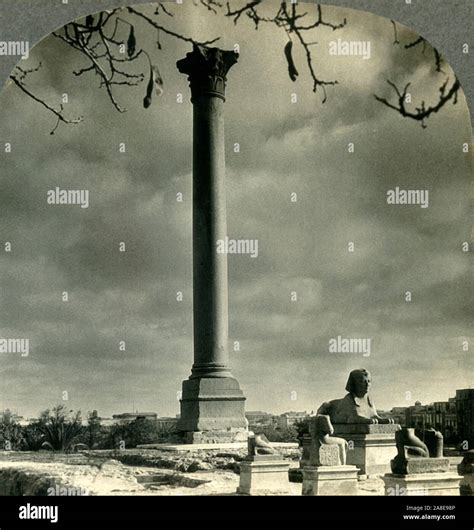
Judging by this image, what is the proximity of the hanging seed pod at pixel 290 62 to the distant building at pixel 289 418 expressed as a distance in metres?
3.12

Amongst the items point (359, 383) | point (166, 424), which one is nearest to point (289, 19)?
point (359, 383)

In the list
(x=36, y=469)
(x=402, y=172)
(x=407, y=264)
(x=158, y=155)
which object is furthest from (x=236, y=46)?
(x=36, y=469)

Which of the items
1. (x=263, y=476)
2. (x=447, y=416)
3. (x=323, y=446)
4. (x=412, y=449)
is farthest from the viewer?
(x=447, y=416)

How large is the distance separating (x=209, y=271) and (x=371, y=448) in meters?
2.24

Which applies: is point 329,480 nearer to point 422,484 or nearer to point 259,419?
point 422,484

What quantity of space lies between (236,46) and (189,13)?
56 centimetres

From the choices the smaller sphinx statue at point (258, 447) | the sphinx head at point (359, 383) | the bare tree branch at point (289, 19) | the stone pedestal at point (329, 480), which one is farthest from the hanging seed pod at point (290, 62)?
the stone pedestal at point (329, 480)

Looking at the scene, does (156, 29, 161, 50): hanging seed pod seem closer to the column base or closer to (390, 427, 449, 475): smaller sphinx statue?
the column base

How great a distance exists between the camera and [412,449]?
7.08m

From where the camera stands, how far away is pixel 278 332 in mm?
8977

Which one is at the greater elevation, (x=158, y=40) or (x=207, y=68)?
(x=158, y=40)

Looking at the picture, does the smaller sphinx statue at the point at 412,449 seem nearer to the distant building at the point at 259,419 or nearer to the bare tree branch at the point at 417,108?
the distant building at the point at 259,419

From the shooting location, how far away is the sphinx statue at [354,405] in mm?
8484

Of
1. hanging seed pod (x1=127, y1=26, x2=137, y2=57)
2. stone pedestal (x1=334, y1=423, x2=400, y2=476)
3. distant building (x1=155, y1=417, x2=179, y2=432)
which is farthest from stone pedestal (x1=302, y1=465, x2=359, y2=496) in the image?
hanging seed pod (x1=127, y1=26, x2=137, y2=57)
